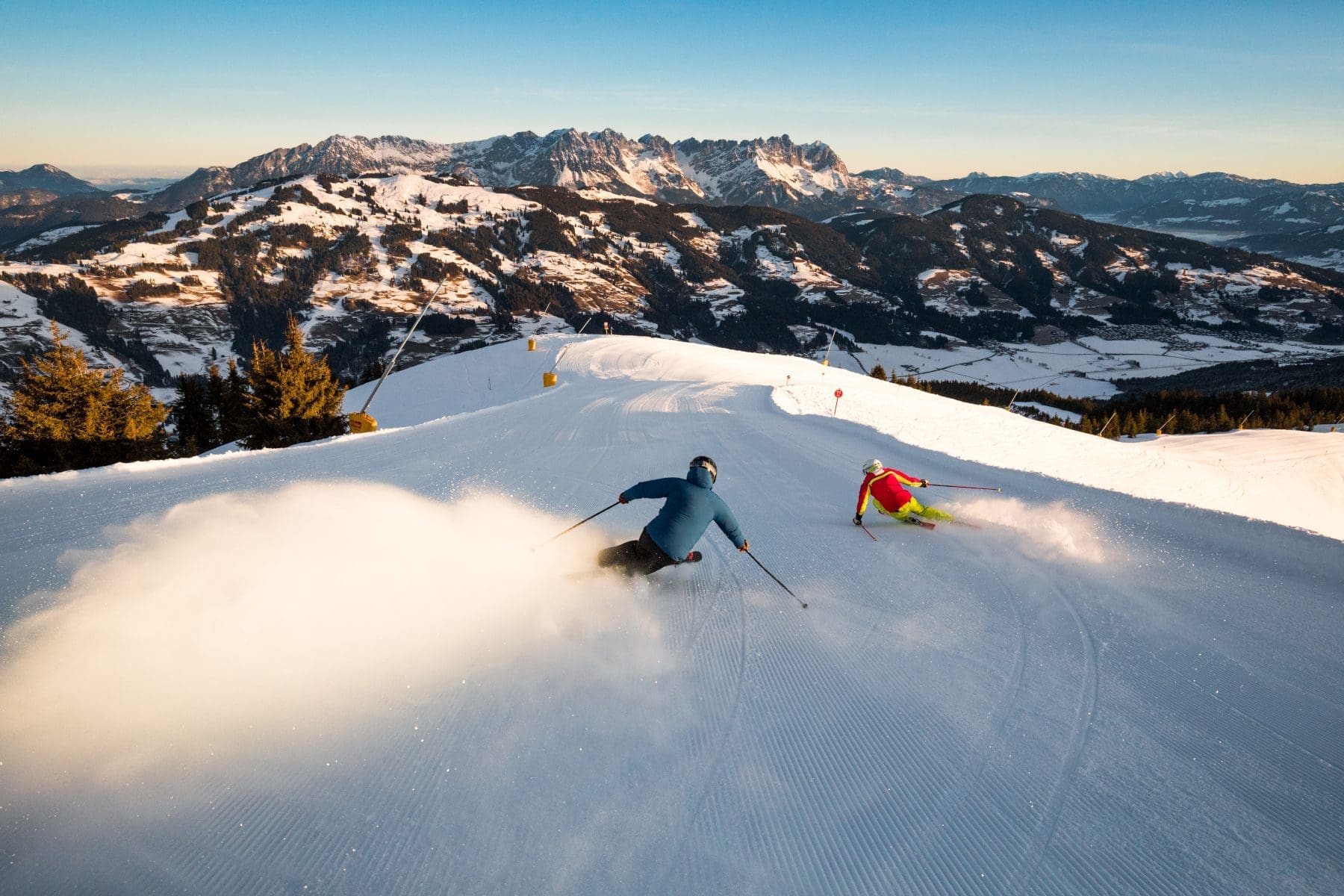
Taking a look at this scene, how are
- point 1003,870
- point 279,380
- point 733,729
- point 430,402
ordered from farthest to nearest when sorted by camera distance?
1. point 430,402
2. point 279,380
3. point 733,729
4. point 1003,870

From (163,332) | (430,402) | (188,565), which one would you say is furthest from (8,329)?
(188,565)

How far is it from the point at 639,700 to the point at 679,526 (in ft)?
7.20

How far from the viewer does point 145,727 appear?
4.23m

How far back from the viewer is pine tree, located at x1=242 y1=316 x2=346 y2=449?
2800 cm

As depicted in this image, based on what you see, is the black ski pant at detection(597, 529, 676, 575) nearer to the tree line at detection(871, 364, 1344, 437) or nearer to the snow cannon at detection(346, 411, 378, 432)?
the snow cannon at detection(346, 411, 378, 432)

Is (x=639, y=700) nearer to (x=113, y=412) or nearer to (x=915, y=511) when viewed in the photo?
(x=915, y=511)

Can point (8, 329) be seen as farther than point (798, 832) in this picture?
Yes

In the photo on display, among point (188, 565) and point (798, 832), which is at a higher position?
point (188, 565)

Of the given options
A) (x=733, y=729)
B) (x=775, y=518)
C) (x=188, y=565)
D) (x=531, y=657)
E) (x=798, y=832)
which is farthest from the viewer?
(x=775, y=518)

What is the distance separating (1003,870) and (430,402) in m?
36.1

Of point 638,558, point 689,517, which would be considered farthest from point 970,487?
point 638,558

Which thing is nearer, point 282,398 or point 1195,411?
point 282,398

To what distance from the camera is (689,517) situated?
6.85 meters

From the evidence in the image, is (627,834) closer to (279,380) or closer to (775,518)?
(775,518)
